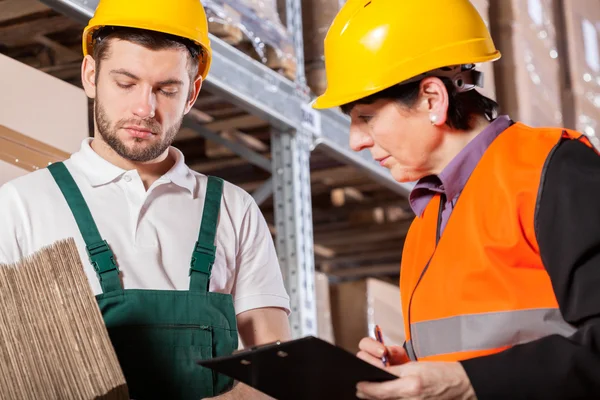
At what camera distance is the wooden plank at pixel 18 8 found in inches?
125

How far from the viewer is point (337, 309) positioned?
17.2 feet

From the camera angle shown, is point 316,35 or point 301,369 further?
point 316,35

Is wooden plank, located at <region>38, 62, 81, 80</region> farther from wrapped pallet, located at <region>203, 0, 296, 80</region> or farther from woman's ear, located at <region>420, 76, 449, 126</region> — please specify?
woman's ear, located at <region>420, 76, 449, 126</region>

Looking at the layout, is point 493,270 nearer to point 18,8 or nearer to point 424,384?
point 424,384

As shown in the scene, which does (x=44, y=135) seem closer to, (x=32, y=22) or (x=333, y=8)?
(x=32, y=22)

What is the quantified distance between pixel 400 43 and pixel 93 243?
799 millimetres

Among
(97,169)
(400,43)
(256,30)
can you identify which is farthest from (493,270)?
(256,30)

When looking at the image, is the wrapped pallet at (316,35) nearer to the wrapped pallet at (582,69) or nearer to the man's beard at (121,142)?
the wrapped pallet at (582,69)

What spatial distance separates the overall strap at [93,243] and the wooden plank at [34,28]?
4.05 feet

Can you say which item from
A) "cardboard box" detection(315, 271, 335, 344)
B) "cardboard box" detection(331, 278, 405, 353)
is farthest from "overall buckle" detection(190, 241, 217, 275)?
"cardboard box" detection(331, 278, 405, 353)

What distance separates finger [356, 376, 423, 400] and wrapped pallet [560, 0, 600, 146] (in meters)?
4.09

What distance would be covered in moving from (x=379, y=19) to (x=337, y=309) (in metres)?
3.25

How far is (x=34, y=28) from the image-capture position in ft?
11.0

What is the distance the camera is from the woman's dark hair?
2039 millimetres
